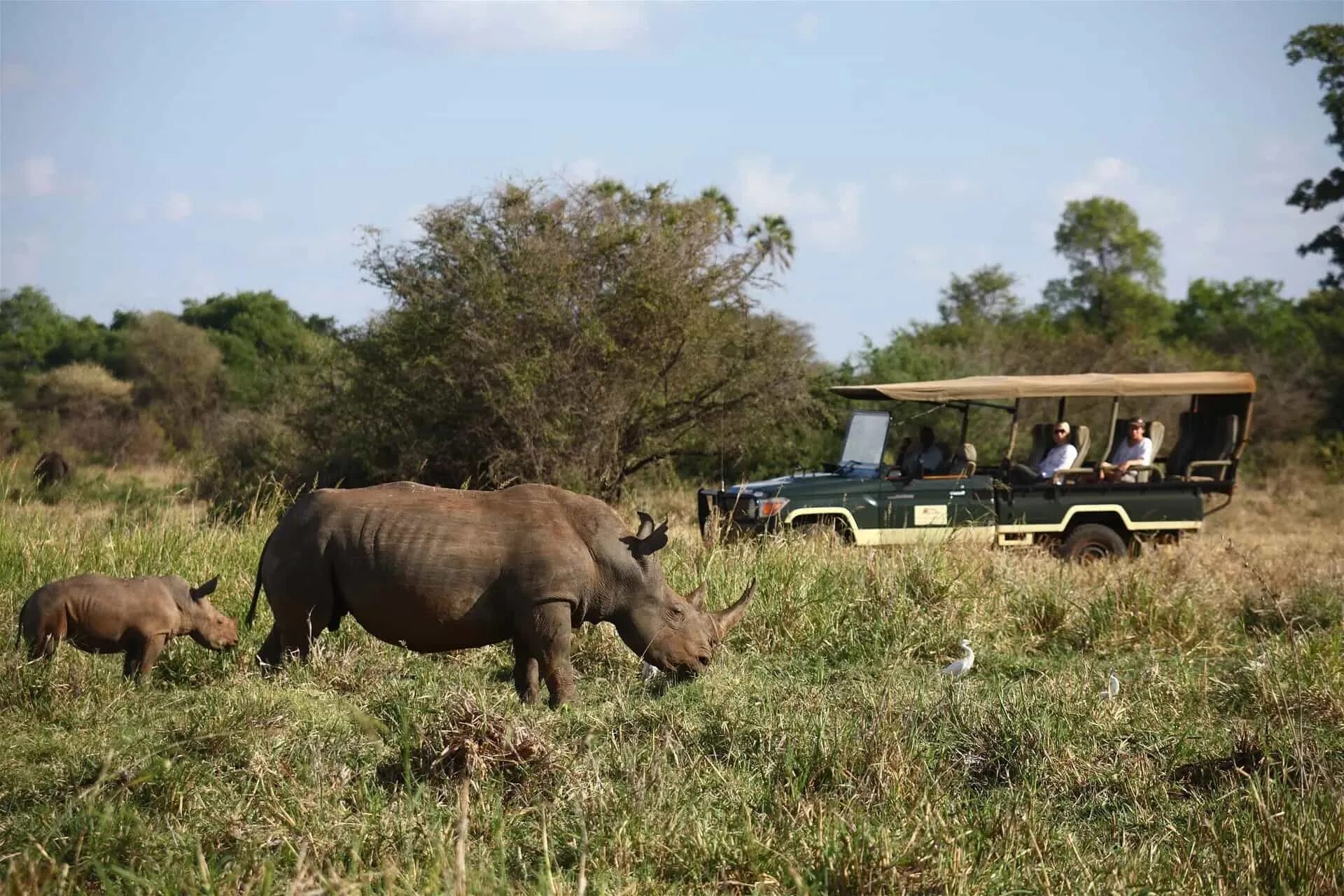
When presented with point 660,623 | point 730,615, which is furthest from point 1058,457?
point 660,623

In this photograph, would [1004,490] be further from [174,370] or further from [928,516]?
[174,370]

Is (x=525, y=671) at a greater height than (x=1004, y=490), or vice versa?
(x=1004, y=490)

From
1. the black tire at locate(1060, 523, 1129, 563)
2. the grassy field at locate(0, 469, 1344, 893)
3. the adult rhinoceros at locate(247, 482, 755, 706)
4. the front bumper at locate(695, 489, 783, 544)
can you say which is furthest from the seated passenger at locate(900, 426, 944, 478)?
the adult rhinoceros at locate(247, 482, 755, 706)

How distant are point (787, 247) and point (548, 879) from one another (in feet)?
59.9

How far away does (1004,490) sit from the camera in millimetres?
13680

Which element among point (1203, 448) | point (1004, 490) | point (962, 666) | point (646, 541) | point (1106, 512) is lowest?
point (962, 666)

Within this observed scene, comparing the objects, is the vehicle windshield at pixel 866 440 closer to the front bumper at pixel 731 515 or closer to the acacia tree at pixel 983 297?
the front bumper at pixel 731 515

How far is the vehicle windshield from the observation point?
14.3 metres

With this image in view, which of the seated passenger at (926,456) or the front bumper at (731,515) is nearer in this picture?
the front bumper at (731,515)

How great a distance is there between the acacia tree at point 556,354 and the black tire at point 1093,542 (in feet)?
22.4

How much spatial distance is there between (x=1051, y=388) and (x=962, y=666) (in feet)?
20.3

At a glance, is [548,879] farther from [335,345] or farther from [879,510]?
[335,345]

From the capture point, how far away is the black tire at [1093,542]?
13742 millimetres

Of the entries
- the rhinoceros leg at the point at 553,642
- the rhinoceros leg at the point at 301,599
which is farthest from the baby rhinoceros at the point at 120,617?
the rhinoceros leg at the point at 553,642
